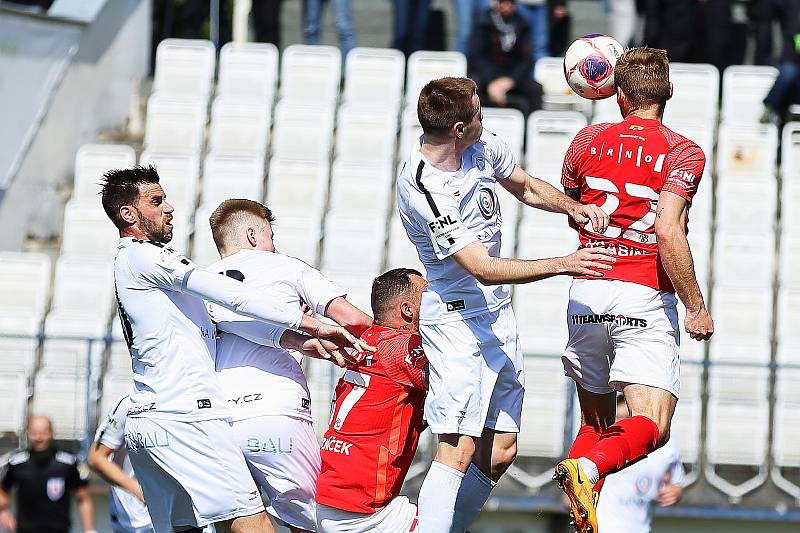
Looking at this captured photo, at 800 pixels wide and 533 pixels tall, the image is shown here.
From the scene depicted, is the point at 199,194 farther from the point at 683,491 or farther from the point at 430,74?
the point at 683,491

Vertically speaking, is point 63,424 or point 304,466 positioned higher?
point 304,466

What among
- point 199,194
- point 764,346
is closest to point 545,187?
point 764,346

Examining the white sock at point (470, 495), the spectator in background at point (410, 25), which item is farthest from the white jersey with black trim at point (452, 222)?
the spectator in background at point (410, 25)

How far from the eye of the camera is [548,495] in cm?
1058

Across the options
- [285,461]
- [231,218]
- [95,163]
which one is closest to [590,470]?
[285,461]

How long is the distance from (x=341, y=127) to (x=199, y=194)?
4.99 feet

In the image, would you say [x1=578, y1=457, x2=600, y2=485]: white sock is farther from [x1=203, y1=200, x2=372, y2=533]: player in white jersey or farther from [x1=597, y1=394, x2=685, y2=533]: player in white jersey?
[x1=203, y1=200, x2=372, y2=533]: player in white jersey

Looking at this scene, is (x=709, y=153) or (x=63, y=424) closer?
(x=63, y=424)

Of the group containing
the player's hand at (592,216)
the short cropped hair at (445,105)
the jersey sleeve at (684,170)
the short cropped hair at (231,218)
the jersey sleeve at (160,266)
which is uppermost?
the short cropped hair at (445,105)

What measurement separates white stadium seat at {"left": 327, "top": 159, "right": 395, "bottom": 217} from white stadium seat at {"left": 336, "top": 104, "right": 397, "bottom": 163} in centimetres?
24

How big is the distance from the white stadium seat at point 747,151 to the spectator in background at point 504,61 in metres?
1.81

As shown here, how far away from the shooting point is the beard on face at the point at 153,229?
6438 mm

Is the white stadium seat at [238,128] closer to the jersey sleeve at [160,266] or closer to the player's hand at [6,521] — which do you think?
the player's hand at [6,521]

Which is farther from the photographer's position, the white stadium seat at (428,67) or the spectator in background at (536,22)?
the spectator in background at (536,22)
